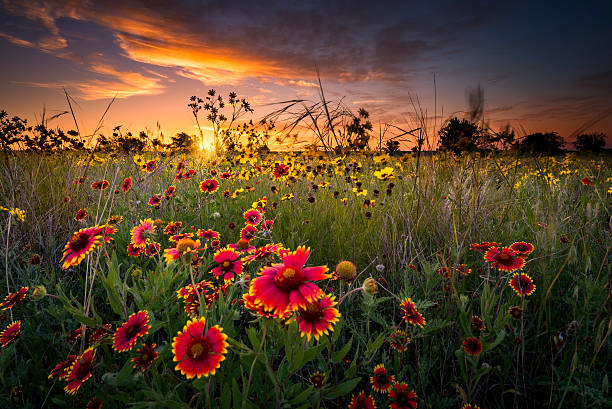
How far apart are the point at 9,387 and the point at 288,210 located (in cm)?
210

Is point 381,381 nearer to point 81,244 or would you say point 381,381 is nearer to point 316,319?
point 316,319

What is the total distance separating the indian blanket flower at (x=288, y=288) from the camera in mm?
646

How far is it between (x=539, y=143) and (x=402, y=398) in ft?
6.89

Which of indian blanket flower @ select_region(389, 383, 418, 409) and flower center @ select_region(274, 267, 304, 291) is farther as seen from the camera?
indian blanket flower @ select_region(389, 383, 418, 409)

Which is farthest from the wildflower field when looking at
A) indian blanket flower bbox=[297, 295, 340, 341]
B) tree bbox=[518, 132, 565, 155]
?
tree bbox=[518, 132, 565, 155]

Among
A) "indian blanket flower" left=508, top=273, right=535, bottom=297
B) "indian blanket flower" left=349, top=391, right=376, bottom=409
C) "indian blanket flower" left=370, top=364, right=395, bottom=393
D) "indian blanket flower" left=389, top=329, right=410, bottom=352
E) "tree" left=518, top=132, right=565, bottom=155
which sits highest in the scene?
"tree" left=518, top=132, right=565, bottom=155

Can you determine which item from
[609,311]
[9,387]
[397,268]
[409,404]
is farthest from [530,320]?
[9,387]

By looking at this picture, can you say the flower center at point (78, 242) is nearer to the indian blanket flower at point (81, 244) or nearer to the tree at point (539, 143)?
the indian blanket flower at point (81, 244)

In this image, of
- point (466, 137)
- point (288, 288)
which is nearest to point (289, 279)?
point (288, 288)

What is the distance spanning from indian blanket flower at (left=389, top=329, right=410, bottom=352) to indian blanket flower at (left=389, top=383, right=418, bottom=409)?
0.13 m

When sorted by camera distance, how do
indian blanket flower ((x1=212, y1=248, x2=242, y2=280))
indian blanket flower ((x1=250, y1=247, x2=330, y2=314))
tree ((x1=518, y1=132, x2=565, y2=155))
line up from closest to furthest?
indian blanket flower ((x1=250, y1=247, x2=330, y2=314))
indian blanket flower ((x1=212, y1=248, x2=242, y2=280))
tree ((x1=518, y1=132, x2=565, y2=155))

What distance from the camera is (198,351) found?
692 mm

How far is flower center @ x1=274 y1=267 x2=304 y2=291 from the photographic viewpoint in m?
0.68

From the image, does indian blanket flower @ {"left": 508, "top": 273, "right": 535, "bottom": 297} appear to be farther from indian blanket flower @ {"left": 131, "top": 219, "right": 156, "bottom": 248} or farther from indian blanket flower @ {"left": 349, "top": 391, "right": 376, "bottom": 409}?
indian blanket flower @ {"left": 131, "top": 219, "right": 156, "bottom": 248}
